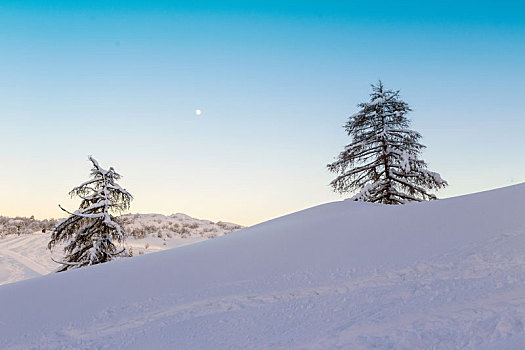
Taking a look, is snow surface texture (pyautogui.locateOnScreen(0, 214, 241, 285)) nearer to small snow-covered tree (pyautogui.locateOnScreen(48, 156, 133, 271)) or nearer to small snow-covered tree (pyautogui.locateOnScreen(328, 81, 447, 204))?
small snow-covered tree (pyautogui.locateOnScreen(48, 156, 133, 271))

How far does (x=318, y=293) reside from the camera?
419cm

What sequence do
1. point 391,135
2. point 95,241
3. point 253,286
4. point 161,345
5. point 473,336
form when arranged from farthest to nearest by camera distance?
point 391,135 → point 95,241 → point 253,286 → point 161,345 → point 473,336

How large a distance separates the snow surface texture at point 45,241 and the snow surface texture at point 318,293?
10.8 meters

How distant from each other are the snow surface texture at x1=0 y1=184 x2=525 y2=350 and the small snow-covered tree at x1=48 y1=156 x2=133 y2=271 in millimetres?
6915

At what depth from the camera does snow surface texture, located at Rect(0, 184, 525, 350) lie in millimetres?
3148

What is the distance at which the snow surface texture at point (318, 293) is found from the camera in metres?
3.15

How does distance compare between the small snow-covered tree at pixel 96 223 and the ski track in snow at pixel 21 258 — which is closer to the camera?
the small snow-covered tree at pixel 96 223

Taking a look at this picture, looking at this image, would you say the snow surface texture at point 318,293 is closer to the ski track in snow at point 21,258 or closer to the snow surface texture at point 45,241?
the snow surface texture at point 45,241

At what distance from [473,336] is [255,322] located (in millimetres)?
1962

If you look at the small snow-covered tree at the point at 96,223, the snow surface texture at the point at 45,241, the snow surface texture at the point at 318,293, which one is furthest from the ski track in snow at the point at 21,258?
the snow surface texture at the point at 318,293

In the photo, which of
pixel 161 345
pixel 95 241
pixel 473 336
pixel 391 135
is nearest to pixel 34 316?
pixel 161 345

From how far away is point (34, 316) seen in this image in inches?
187

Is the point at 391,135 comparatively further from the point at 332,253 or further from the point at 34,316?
the point at 34,316

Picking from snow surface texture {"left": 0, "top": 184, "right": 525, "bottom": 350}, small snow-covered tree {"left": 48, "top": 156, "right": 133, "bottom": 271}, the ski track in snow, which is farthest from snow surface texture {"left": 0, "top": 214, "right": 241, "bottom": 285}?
snow surface texture {"left": 0, "top": 184, "right": 525, "bottom": 350}
